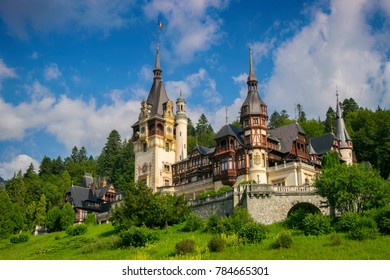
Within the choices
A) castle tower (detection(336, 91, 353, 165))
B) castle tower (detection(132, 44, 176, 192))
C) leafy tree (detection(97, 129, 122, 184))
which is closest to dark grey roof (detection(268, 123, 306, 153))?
castle tower (detection(336, 91, 353, 165))

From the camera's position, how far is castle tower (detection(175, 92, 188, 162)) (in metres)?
72.4

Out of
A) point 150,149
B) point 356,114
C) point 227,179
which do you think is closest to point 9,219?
point 150,149

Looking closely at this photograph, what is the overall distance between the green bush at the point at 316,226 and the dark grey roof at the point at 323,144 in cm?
2854

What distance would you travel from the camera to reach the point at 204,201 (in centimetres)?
4691

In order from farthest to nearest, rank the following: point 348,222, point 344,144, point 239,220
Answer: point 344,144
point 239,220
point 348,222

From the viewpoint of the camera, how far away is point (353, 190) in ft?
123

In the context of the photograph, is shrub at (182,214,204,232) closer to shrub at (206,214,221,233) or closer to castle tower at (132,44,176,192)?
shrub at (206,214,221,233)

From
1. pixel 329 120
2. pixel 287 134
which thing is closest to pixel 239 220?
pixel 287 134

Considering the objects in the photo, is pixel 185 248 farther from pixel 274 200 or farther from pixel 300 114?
pixel 300 114

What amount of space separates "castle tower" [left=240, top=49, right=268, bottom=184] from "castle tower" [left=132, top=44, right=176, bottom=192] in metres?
14.9

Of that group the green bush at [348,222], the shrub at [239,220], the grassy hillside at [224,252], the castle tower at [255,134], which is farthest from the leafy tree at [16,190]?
the green bush at [348,222]

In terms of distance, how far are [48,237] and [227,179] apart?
19.9 m

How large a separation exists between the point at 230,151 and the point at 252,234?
82.8 ft

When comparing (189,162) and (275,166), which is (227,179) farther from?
(189,162)
